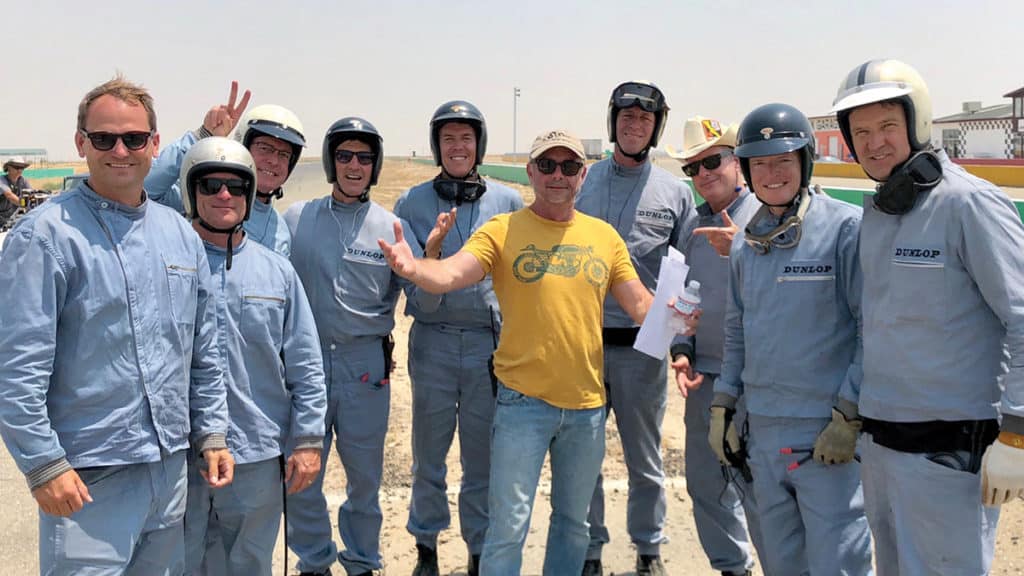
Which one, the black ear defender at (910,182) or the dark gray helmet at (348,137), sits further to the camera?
the dark gray helmet at (348,137)

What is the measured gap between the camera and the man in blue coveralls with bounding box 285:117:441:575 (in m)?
4.49

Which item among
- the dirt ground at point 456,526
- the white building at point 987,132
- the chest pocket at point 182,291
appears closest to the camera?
the chest pocket at point 182,291

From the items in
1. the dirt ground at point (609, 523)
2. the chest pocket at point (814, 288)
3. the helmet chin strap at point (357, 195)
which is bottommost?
the dirt ground at point (609, 523)

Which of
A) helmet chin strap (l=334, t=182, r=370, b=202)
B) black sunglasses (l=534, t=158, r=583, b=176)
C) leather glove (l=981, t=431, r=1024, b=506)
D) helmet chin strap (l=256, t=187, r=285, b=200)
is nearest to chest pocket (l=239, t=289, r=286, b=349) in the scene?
helmet chin strap (l=256, t=187, r=285, b=200)

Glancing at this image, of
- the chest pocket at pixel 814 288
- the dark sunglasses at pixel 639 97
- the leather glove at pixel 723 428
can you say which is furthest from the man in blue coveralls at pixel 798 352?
the dark sunglasses at pixel 639 97

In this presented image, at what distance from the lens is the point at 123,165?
112 inches

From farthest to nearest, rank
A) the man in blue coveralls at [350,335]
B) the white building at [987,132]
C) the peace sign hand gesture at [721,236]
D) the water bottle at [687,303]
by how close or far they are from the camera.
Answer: the white building at [987,132], the man in blue coveralls at [350,335], the peace sign hand gesture at [721,236], the water bottle at [687,303]

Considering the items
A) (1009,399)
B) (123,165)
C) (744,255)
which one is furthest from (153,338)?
(1009,399)

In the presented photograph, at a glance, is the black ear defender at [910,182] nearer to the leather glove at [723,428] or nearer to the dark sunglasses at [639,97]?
the leather glove at [723,428]

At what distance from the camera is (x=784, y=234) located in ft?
11.5

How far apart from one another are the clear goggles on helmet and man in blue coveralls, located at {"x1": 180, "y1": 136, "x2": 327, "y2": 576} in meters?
2.18

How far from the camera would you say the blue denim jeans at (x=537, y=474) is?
12.1 feet

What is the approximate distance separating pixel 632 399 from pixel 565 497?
1.05 metres

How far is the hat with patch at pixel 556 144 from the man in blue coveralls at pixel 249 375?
4.51 feet
